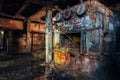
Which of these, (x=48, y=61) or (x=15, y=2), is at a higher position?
(x=15, y=2)

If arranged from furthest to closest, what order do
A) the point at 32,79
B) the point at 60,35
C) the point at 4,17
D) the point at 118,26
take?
1. the point at 4,17
2. the point at 60,35
3. the point at 118,26
4. the point at 32,79

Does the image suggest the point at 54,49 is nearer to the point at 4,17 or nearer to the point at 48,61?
the point at 48,61

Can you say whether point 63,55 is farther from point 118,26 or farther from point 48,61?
point 118,26

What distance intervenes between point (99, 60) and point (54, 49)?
3.23m

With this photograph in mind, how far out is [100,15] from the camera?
6.02 m

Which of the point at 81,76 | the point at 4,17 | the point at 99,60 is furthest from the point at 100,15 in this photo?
the point at 4,17

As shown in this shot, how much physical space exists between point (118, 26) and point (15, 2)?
6.69 meters

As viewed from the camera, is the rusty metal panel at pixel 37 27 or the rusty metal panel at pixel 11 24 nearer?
the rusty metal panel at pixel 11 24

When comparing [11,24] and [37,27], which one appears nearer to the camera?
[11,24]

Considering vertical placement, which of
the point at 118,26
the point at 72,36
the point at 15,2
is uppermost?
the point at 15,2

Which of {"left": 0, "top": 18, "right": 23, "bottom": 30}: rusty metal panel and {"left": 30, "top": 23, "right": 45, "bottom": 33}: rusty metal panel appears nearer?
{"left": 0, "top": 18, "right": 23, "bottom": 30}: rusty metal panel

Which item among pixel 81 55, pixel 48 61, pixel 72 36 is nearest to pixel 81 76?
pixel 81 55

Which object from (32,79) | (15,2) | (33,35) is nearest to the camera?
(32,79)

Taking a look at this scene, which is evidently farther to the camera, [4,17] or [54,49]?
[4,17]
